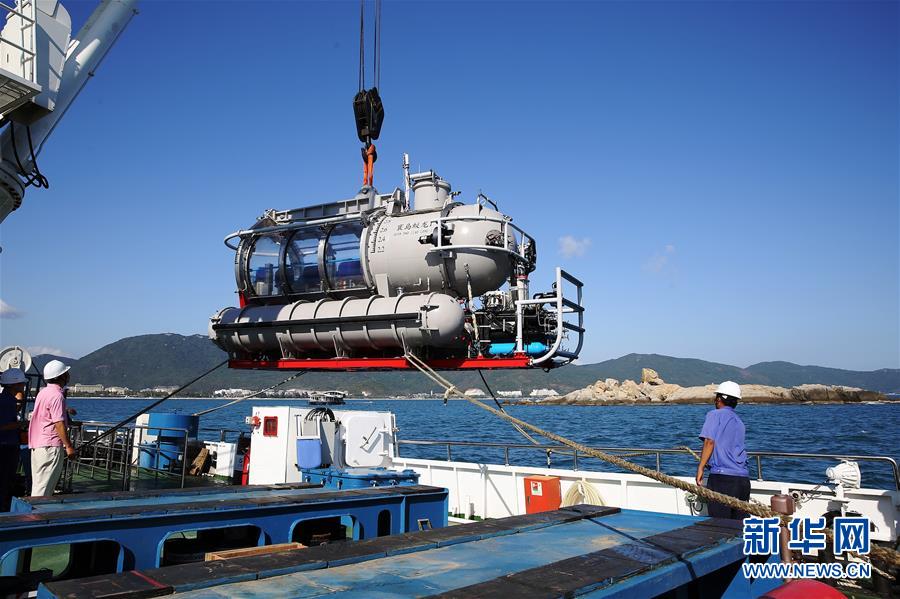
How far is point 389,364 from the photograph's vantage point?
1134 cm

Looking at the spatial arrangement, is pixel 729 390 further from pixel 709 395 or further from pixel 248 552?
pixel 709 395

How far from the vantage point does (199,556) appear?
682 cm

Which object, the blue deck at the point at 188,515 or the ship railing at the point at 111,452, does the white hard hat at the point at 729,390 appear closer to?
the blue deck at the point at 188,515

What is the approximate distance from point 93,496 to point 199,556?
131 cm

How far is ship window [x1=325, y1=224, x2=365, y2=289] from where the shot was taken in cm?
1173

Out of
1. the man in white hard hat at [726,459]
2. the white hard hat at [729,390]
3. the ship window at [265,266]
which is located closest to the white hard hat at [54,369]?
the ship window at [265,266]

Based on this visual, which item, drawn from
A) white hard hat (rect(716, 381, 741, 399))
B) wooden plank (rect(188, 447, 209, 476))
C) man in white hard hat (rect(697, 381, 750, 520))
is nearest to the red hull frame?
white hard hat (rect(716, 381, 741, 399))

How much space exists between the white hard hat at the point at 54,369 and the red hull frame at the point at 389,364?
184 inches

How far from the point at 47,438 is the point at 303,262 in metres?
5.80

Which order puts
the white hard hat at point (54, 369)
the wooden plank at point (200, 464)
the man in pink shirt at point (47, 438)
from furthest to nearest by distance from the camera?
the wooden plank at point (200, 464) < the white hard hat at point (54, 369) < the man in pink shirt at point (47, 438)

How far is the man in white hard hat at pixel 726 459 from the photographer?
6906 mm

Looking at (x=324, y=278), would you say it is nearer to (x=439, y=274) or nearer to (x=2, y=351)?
(x=439, y=274)

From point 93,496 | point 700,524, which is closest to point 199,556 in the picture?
point 93,496

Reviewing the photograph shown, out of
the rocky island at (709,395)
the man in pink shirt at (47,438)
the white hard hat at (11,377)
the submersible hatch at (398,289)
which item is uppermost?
the submersible hatch at (398,289)
